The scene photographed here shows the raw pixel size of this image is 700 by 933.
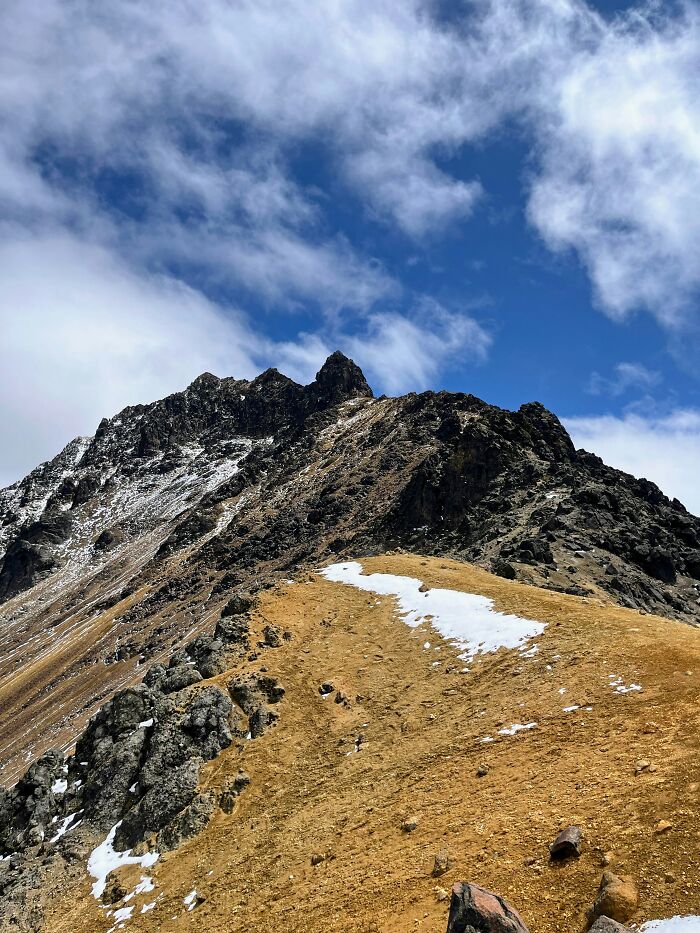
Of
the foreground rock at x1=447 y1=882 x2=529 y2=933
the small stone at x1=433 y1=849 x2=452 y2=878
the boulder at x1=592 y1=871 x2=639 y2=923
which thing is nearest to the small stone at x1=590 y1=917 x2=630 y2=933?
the boulder at x1=592 y1=871 x2=639 y2=923

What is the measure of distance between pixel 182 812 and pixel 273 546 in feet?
329

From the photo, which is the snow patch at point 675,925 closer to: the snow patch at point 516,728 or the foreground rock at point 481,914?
the foreground rock at point 481,914

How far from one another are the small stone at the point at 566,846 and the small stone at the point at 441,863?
2.31 m

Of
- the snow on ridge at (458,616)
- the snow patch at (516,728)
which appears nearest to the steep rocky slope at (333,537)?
the snow on ridge at (458,616)

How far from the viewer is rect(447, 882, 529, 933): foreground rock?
30.5 feet

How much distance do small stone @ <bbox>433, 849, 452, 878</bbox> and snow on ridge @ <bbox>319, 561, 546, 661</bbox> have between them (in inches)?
397

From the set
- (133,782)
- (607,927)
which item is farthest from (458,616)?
(607,927)

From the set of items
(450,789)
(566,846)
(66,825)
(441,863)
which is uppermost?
(566,846)

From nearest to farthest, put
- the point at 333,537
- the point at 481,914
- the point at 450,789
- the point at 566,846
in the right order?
the point at 481,914, the point at 566,846, the point at 450,789, the point at 333,537

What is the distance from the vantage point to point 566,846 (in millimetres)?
11172

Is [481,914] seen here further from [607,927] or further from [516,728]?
[516,728]

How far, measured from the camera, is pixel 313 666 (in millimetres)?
24984

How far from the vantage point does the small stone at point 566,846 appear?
11105mm

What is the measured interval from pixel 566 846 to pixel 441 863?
281 centimetres
